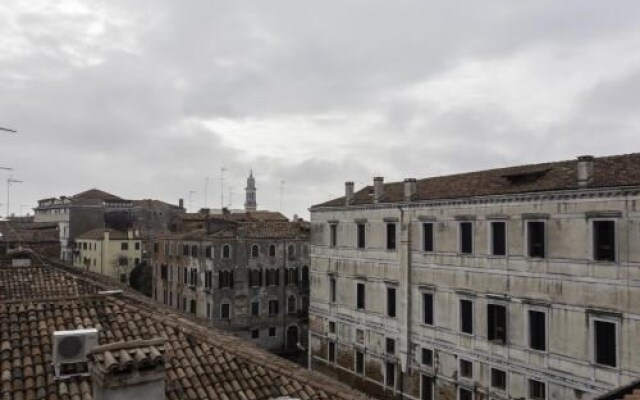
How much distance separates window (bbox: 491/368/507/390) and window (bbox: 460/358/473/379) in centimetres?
106

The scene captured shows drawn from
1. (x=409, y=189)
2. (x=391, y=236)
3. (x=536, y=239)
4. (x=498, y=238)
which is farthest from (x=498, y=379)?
(x=409, y=189)

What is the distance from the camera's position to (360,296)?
87.9 ft

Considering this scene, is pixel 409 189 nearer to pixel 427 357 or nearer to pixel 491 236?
pixel 491 236

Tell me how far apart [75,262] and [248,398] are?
52.7 m

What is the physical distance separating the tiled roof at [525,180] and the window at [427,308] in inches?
169

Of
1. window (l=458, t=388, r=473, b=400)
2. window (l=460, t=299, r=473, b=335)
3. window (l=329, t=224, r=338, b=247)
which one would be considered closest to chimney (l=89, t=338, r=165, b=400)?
window (l=460, t=299, r=473, b=335)

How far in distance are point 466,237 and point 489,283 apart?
208 cm

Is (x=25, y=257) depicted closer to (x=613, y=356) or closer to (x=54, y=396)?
(x=54, y=396)

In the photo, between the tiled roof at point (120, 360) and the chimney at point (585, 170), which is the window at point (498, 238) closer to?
the chimney at point (585, 170)

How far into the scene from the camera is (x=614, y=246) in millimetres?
16031

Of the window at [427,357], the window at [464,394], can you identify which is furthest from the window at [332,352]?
the window at [464,394]

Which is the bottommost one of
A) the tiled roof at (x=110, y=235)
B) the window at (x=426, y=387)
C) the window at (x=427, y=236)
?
the window at (x=426, y=387)

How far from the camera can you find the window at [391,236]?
81.1ft

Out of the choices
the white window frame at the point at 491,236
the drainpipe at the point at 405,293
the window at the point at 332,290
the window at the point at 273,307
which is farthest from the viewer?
the window at the point at 273,307
